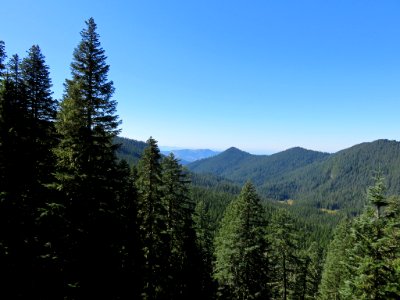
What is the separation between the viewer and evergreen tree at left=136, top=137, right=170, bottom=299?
84.6 ft

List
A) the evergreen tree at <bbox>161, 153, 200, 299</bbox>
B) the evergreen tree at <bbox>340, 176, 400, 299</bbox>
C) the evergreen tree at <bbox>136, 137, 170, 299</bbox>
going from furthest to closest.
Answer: the evergreen tree at <bbox>161, 153, 200, 299</bbox>
the evergreen tree at <bbox>136, 137, 170, 299</bbox>
the evergreen tree at <bbox>340, 176, 400, 299</bbox>

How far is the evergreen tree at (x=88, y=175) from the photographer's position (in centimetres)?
1500

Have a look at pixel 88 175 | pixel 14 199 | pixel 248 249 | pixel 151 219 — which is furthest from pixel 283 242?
pixel 14 199

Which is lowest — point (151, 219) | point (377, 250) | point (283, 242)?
point (283, 242)

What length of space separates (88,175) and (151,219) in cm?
1138

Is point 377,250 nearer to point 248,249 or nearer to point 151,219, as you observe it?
point 248,249

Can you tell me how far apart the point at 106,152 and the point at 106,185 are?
184cm

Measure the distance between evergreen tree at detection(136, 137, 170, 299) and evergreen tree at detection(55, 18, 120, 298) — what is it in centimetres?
884

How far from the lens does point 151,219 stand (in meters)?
25.8

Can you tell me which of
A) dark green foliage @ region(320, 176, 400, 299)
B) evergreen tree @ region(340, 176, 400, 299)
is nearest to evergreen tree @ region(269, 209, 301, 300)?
dark green foliage @ region(320, 176, 400, 299)

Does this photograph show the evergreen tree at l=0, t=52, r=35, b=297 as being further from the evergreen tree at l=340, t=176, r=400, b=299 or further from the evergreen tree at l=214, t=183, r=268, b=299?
the evergreen tree at l=214, t=183, r=268, b=299

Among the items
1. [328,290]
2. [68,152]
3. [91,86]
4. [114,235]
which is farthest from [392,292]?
[328,290]

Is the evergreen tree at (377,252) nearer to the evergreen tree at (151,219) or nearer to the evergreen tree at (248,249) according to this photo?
the evergreen tree at (248,249)

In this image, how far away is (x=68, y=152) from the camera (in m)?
15.3
